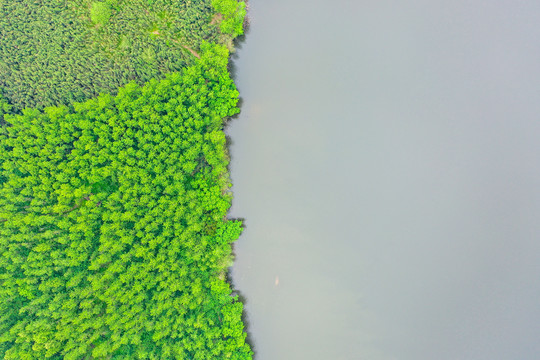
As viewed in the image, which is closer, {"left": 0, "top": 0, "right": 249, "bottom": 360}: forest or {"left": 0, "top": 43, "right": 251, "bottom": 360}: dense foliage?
{"left": 0, "top": 43, "right": 251, "bottom": 360}: dense foliage

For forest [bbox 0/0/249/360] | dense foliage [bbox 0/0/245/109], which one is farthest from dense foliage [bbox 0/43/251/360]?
dense foliage [bbox 0/0/245/109]

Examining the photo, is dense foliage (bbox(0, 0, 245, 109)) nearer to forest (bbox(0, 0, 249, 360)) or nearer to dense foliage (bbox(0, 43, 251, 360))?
forest (bbox(0, 0, 249, 360))

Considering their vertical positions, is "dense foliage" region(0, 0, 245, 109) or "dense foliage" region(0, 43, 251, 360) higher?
"dense foliage" region(0, 0, 245, 109)

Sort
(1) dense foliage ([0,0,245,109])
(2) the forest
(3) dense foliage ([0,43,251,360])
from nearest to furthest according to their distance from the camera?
(3) dense foliage ([0,43,251,360]), (2) the forest, (1) dense foliage ([0,0,245,109])

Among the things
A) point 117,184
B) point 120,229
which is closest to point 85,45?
point 117,184

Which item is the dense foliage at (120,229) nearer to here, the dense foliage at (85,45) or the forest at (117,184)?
the forest at (117,184)

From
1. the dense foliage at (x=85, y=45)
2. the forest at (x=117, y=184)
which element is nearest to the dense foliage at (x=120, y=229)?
the forest at (x=117, y=184)

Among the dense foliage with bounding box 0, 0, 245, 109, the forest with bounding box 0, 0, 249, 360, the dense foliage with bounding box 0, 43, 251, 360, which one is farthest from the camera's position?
the dense foliage with bounding box 0, 0, 245, 109

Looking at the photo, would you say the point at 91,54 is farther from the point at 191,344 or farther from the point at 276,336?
the point at 276,336
